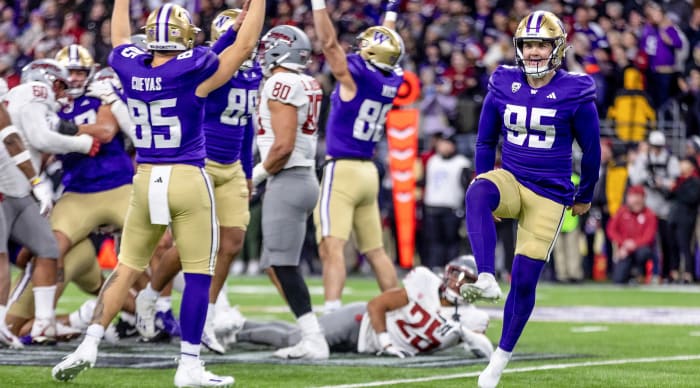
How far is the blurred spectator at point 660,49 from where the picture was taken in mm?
17781

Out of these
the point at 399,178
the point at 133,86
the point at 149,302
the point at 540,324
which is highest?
the point at 133,86

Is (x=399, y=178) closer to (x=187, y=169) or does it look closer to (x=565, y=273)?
(x=565, y=273)

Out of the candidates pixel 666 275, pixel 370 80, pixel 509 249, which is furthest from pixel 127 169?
pixel 666 275

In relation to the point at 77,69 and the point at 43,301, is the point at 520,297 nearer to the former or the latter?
the point at 43,301

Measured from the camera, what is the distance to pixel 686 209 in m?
16.4

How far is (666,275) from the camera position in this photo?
55.1 feet

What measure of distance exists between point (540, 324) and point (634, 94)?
7127mm

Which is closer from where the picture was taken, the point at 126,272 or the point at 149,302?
the point at 126,272

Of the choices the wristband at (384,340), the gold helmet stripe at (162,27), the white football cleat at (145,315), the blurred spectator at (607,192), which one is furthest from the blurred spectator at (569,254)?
the gold helmet stripe at (162,27)

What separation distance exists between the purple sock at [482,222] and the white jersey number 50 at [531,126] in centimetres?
36

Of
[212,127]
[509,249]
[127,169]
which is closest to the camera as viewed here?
[212,127]

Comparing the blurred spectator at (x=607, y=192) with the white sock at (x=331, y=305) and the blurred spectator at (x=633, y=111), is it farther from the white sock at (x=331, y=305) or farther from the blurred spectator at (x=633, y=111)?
the white sock at (x=331, y=305)

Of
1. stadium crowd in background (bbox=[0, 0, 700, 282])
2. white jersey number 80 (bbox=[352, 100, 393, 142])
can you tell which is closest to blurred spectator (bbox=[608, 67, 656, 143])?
stadium crowd in background (bbox=[0, 0, 700, 282])

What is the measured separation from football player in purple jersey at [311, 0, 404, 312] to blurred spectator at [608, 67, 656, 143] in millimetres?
8509
